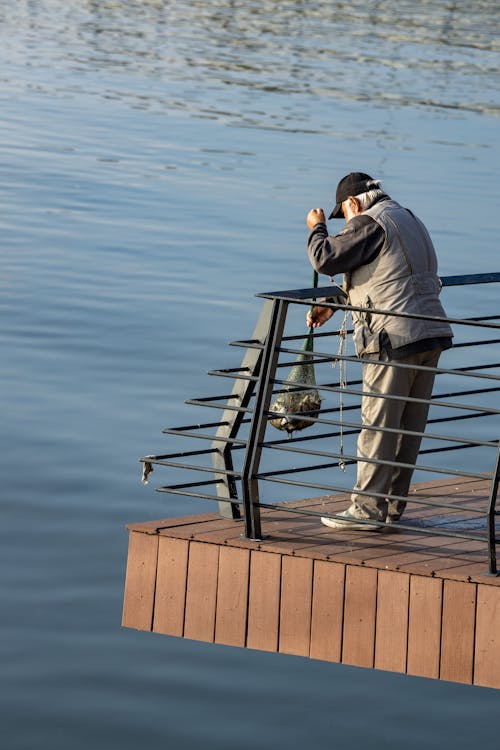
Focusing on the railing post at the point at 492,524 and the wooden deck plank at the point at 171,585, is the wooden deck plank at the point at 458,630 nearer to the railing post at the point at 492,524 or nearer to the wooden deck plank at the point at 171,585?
the railing post at the point at 492,524

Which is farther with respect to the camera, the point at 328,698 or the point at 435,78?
the point at 435,78

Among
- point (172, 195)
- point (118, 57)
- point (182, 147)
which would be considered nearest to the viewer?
point (172, 195)

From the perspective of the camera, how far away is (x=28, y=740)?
25.6 feet

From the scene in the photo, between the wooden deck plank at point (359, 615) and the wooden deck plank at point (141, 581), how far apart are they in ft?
3.12

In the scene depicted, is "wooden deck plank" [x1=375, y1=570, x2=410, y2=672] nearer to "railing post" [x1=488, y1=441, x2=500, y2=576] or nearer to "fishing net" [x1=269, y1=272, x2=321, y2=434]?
"railing post" [x1=488, y1=441, x2=500, y2=576]

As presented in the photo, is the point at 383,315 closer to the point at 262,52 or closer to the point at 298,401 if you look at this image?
the point at 298,401

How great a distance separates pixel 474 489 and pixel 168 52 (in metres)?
41.0

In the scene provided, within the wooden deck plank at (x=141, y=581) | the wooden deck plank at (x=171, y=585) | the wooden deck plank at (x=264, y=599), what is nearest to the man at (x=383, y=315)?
the wooden deck plank at (x=264, y=599)

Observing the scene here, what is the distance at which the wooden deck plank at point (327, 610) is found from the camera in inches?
279

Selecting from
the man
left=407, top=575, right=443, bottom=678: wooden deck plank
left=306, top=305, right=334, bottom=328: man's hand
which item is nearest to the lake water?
left=407, top=575, right=443, bottom=678: wooden deck plank

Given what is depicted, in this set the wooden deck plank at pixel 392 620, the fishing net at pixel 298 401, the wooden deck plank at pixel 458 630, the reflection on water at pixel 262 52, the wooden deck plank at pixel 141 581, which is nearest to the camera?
the wooden deck plank at pixel 458 630

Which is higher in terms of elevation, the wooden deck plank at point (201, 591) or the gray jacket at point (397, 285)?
the gray jacket at point (397, 285)

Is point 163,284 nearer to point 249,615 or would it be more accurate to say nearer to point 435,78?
point 249,615

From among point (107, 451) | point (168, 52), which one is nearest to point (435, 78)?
point (168, 52)
